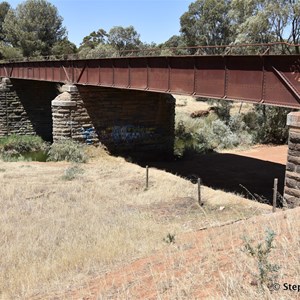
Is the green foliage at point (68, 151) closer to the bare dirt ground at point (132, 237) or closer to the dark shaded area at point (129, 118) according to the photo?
the dark shaded area at point (129, 118)

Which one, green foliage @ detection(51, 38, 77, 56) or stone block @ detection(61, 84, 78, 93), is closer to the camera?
stone block @ detection(61, 84, 78, 93)

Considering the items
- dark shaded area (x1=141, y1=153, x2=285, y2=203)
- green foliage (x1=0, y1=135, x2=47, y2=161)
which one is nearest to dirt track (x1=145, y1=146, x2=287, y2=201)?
dark shaded area (x1=141, y1=153, x2=285, y2=203)

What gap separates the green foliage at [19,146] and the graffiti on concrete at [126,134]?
25.4ft

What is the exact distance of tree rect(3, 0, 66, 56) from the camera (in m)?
69.6

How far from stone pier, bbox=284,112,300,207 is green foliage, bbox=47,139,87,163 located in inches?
558

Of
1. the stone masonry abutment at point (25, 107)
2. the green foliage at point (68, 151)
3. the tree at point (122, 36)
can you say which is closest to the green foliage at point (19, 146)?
the stone masonry abutment at point (25, 107)

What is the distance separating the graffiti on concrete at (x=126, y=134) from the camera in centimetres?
2542

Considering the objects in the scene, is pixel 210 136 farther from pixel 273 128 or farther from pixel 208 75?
pixel 208 75

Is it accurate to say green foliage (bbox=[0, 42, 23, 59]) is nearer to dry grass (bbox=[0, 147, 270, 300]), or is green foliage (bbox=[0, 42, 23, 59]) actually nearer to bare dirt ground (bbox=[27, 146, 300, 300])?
dry grass (bbox=[0, 147, 270, 300])

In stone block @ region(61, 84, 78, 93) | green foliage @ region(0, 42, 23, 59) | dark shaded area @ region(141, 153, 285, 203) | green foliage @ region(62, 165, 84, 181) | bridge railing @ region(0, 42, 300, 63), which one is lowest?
dark shaded area @ region(141, 153, 285, 203)

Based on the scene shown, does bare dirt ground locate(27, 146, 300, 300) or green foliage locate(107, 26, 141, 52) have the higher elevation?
green foliage locate(107, 26, 141, 52)

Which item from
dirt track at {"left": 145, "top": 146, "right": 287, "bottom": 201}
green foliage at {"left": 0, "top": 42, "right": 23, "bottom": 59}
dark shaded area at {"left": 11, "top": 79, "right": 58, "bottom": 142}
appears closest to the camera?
dirt track at {"left": 145, "top": 146, "right": 287, "bottom": 201}

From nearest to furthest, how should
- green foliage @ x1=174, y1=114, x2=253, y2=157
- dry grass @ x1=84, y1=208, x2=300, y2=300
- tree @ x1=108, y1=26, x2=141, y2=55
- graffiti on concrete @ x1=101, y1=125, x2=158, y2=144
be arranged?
dry grass @ x1=84, y1=208, x2=300, y2=300 → graffiti on concrete @ x1=101, y1=125, x2=158, y2=144 → green foliage @ x1=174, y1=114, x2=253, y2=157 → tree @ x1=108, y1=26, x2=141, y2=55

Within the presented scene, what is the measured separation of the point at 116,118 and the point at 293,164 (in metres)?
15.1
